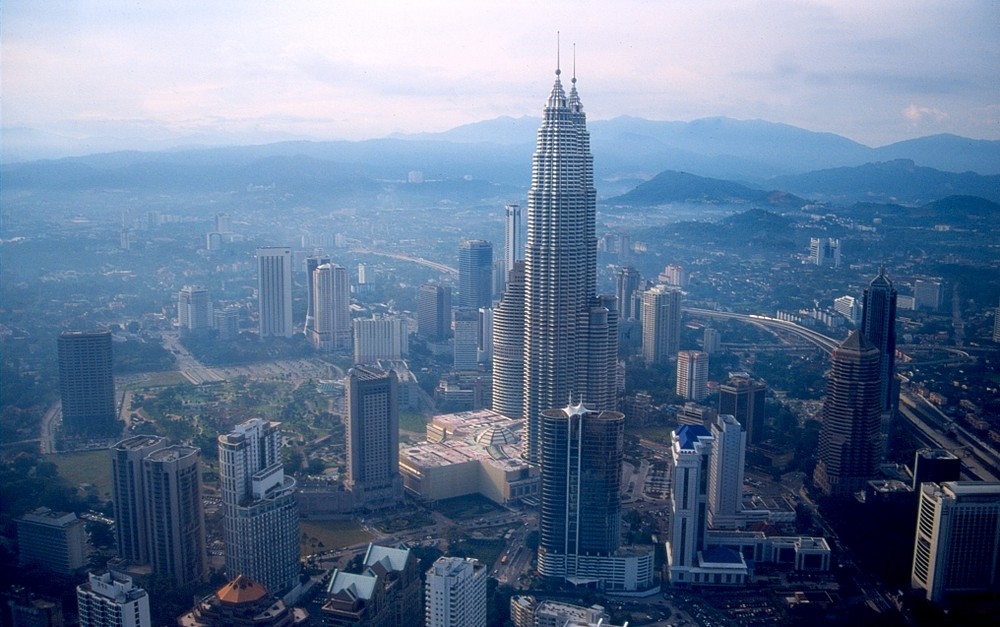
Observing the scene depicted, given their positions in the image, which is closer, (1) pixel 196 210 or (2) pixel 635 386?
(2) pixel 635 386

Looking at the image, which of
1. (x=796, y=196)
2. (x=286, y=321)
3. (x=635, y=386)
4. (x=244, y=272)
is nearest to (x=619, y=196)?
(x=796, y=196)


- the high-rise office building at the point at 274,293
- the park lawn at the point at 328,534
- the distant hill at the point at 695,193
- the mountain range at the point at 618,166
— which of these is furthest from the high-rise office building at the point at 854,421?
the high-rise office building at the point at 274,293

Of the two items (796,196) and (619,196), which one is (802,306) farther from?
(619,196)

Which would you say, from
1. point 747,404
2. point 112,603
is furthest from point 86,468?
point 747,404

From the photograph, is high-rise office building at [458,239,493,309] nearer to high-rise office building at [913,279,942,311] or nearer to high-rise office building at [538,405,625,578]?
high-rise office building at [913,279,942,311]

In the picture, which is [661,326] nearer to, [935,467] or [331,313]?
[331,313]

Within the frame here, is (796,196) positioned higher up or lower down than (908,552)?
higher up

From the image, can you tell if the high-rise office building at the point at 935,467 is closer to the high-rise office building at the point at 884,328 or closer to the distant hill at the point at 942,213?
the high-rise office building at the point at 884,328
